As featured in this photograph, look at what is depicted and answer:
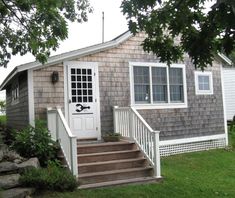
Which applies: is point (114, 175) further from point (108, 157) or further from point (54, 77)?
point (54, 77)

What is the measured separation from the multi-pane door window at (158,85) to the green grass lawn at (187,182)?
2042 mm

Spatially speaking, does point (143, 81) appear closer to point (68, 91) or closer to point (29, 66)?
point (68, 91)

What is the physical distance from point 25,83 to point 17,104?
6.88 feet

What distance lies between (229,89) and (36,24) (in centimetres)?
1418

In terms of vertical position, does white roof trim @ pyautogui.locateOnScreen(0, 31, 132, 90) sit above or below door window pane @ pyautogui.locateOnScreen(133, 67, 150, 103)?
above

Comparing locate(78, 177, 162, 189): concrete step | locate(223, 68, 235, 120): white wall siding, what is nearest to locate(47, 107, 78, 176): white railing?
locate(78, 177, 162, 189): concrete step

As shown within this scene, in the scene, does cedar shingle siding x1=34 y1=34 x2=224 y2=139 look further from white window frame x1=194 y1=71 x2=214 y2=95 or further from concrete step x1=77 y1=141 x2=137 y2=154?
concrete step x1=77 y1=141 x2=137 y2=154

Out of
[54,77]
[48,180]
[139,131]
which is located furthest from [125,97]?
[48,180]

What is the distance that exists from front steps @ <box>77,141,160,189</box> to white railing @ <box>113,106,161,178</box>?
0.19 meters

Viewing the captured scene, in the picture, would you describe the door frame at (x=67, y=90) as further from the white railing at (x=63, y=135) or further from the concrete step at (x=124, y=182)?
the concrete step at (x=124, y=182)

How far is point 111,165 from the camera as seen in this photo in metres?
9.00

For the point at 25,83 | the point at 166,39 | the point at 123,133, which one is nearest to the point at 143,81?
the point at 123,133

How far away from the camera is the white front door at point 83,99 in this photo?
10.8 m

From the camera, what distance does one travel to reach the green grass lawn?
7617mm
